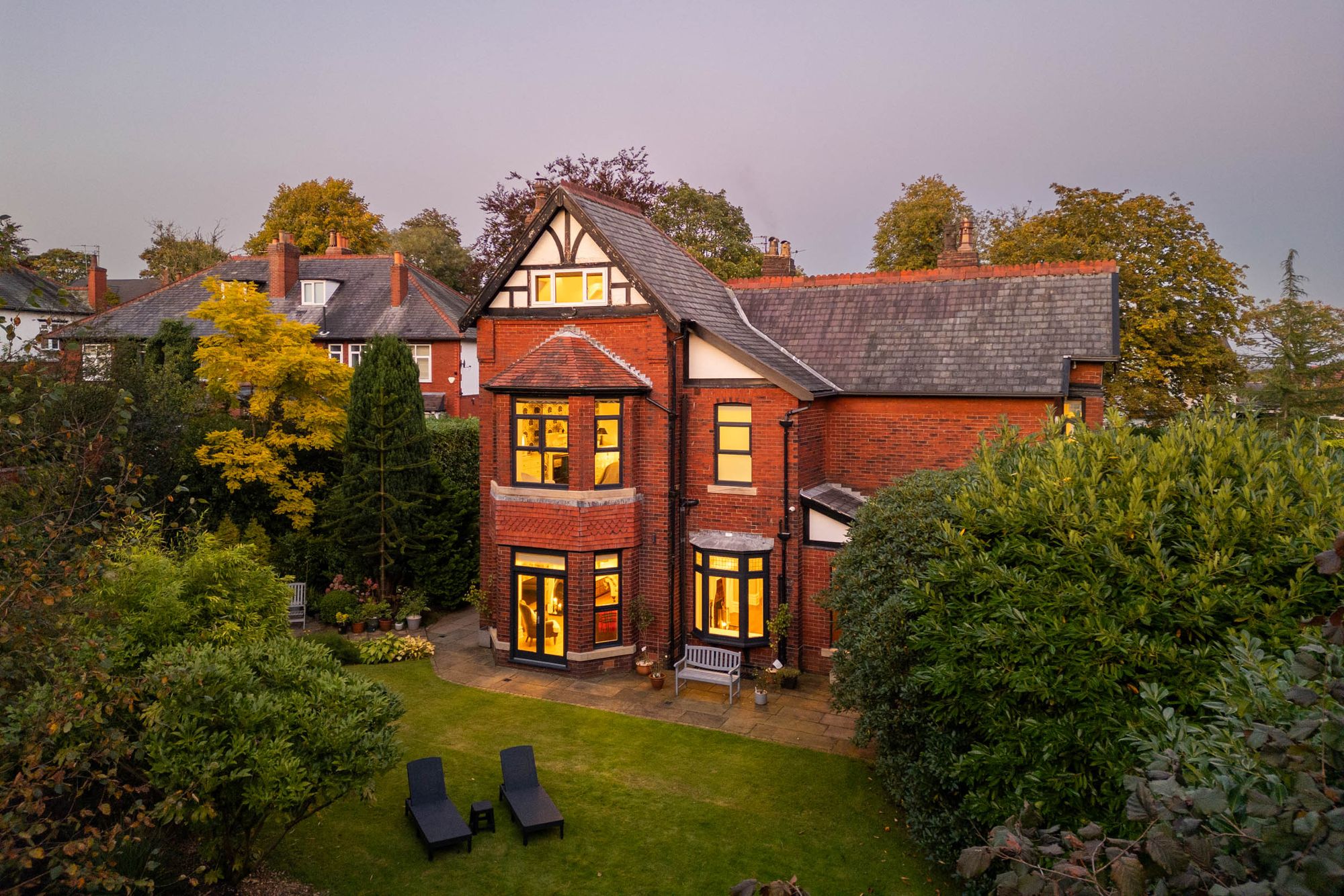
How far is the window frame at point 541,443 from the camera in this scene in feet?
56.8

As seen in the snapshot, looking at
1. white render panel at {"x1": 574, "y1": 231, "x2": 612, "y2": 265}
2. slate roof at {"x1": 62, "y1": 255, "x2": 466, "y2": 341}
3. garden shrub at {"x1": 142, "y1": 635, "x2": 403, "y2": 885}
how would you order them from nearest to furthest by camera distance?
garden shrub at {"x1": 142, "y1": 635, "x2": 403, "y2": 885} → white render panel at {"x1": 574, "y1": 231, "x2": 612, "y2": 265} → slate roof at {"x1": 62, "y1": 255, "x2": 466, "y2": 341}

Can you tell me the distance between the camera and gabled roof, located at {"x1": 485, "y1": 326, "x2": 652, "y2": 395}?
1688 cm

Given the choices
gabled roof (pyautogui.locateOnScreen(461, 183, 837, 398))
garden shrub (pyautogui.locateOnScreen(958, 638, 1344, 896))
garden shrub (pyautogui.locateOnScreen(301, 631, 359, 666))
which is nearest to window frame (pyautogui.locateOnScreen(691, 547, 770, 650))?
gabled roof (pyautogui.locateOnScreen(461, 183, 837, 398))

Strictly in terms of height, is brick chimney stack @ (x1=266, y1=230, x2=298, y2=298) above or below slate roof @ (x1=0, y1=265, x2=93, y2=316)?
above

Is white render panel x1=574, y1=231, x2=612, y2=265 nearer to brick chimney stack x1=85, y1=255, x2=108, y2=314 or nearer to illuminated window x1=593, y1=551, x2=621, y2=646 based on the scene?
illuminated window x1=593, y1=551, x2=621, y2=646

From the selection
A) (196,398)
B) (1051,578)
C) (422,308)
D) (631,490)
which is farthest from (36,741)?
(422,308)

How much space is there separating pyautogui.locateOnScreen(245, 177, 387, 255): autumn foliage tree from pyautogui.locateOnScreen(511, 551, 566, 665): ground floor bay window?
3977 centimetres

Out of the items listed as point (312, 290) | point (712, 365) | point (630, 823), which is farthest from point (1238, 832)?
point (312, 290)

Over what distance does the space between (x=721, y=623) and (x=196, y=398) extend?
56.2 feet

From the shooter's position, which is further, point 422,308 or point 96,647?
point 422,308

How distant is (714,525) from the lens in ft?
58.9

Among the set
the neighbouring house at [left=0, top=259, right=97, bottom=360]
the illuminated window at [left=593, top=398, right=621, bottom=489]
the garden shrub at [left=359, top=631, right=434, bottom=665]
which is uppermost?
the neighbouring house at [left=0, top=259, right=97, bottom=360]

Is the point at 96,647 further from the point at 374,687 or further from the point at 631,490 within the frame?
the point at 631,490

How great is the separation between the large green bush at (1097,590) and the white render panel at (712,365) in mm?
8137
